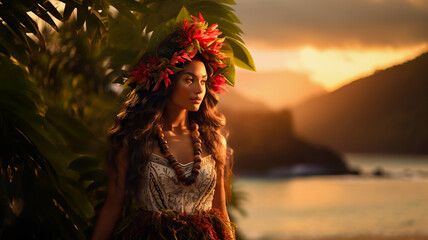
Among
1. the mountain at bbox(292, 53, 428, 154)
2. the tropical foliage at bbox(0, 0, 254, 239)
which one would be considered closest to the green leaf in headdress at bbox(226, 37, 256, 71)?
the tropical foliage at bbox(0, 0, 254, 239)

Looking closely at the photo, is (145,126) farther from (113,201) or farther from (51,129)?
(51,129)

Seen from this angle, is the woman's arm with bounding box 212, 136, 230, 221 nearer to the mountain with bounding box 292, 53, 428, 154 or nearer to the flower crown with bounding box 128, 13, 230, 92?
the flower crown with bounding box 128, 13, 230, 92

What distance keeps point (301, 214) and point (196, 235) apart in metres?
22.5

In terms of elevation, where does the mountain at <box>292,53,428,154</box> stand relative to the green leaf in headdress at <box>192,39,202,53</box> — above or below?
above

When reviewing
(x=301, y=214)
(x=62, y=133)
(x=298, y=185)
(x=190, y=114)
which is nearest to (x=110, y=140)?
(x=190, y=114)

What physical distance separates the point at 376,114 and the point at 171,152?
93.2ft

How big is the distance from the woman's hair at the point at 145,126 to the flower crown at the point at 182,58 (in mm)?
35

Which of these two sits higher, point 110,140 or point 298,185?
point 298,185

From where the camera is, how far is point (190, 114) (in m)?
2.59

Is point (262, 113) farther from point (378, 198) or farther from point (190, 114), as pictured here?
point (190, 114)

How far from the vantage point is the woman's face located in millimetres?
2389

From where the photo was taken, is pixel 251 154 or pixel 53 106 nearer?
pixel 53 106

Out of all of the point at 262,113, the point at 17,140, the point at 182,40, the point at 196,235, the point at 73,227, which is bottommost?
the point at 73,227

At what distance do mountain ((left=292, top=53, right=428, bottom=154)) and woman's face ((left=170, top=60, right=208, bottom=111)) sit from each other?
21890mm
